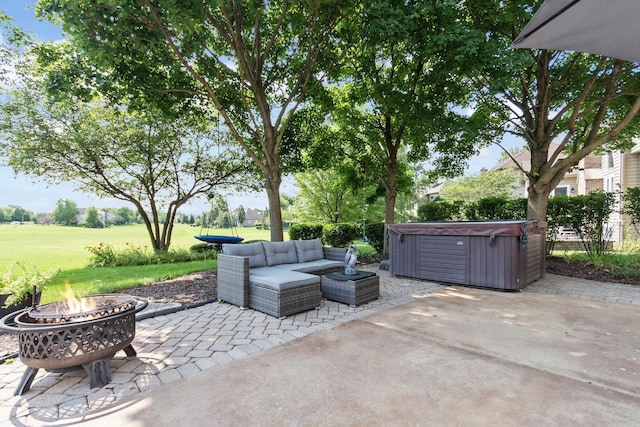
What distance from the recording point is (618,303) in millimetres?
4777

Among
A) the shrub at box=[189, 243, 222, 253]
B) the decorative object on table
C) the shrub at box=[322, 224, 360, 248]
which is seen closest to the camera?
the decorative object on table

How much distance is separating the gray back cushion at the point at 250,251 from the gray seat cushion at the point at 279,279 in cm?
32

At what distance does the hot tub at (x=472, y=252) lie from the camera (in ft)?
17.8

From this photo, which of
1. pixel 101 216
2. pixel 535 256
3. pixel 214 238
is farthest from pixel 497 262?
pixel 101 216

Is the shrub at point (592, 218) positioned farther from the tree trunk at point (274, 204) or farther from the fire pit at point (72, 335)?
the fire pit at point (72, 335)

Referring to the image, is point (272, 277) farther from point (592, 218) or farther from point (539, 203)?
point (592, 218)

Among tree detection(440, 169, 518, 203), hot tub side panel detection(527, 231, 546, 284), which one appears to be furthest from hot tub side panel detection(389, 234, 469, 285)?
tree detection(440, 169, 518, 203)

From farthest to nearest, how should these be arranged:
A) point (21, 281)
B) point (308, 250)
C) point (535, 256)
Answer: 1. point (535, 256)
2. point (308, 250)
3. point (21, 281)

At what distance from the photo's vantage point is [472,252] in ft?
18.9

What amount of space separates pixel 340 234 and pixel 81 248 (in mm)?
11071

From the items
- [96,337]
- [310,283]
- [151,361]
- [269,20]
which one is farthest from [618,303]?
[269,20]

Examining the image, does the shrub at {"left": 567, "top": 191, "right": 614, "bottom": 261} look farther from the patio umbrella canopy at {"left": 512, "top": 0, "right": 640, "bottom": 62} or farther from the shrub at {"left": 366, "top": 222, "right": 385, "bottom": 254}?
the patio umbrella canopy at {"left": 512, "top": 0, "right": 640, "bottom": 62}

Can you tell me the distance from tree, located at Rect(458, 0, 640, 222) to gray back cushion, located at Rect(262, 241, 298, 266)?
510 centimetres

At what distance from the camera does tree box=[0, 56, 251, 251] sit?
29.1 feet
